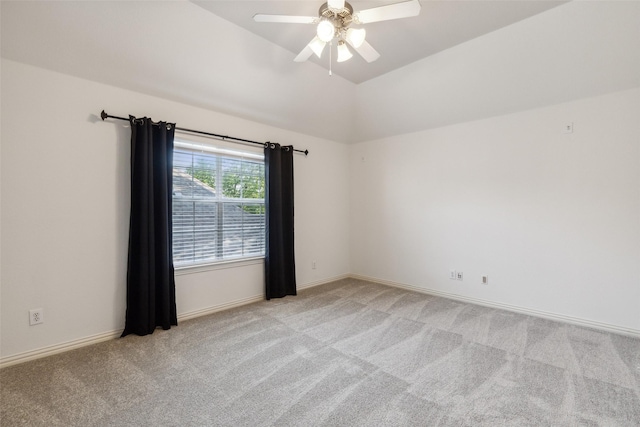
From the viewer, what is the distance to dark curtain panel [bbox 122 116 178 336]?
267 cm

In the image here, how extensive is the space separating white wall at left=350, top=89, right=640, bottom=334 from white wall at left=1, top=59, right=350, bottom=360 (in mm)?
3170

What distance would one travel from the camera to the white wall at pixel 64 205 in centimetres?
220

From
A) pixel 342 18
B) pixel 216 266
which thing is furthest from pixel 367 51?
pixel 216 266

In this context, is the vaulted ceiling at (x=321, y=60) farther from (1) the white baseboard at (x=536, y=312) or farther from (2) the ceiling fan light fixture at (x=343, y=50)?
(1) the white baseboard at (x=536, y=312)

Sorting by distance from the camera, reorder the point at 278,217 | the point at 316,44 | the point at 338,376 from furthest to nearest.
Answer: the point at 278,217 → the point at 316,44 → the point at 338,376

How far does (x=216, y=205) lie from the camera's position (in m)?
3.45

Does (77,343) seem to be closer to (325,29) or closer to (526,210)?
(325,29)

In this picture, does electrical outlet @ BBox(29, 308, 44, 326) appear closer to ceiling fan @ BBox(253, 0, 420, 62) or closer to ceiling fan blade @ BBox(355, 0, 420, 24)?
ceiling fan @ BBox(253, 0, 420, 62)

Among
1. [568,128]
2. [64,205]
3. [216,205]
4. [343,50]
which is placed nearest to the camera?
[343,50]

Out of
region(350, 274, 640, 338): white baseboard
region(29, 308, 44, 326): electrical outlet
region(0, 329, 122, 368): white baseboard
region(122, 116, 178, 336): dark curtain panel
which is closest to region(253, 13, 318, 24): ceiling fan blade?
region(122, 116, 178, 336): dark curtain panel

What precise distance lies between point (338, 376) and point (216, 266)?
1992mm

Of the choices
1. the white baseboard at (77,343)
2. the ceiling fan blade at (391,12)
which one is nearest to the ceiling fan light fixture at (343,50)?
the ceiling fan blade at (391,12)

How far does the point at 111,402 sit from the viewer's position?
1777mm

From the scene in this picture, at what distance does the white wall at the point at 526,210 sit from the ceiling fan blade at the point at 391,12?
7.67 ft
